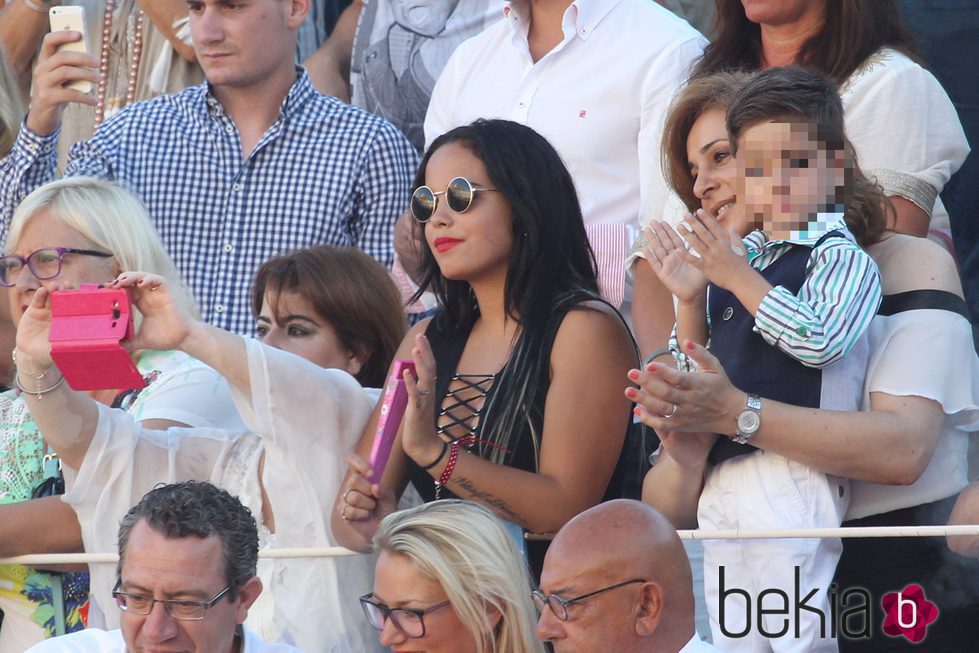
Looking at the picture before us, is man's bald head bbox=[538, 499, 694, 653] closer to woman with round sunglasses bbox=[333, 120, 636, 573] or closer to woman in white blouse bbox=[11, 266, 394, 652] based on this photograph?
woman with round sunglasses bbox=[333, 120, 636, 573]

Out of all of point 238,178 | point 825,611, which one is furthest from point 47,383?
point 825,611

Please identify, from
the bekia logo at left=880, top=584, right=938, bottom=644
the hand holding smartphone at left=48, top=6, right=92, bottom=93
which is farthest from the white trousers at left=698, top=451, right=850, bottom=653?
the hand holding smartphone at left=48, top=6, right=92, bottom=93

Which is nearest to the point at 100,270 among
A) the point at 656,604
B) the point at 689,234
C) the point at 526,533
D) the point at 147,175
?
the point at 147,175

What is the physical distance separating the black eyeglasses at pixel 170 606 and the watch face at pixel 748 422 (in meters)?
1.30

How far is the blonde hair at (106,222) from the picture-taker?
499cm

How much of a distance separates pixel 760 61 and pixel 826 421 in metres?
1.57

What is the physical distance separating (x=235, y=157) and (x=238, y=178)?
8 cm

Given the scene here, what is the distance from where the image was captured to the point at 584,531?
11.5 ft

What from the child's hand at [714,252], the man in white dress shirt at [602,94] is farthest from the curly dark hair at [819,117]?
the man in white dress shirt at [602,94]

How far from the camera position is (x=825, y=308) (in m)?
3.76

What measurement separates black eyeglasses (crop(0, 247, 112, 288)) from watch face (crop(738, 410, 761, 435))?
2157mm

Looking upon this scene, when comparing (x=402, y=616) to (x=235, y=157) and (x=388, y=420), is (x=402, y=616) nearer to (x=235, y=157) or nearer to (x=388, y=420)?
(x=388, y=420)

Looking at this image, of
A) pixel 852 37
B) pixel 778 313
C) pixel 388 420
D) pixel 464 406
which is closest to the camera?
pixel 778 313

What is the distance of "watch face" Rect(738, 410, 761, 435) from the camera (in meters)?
3.74
